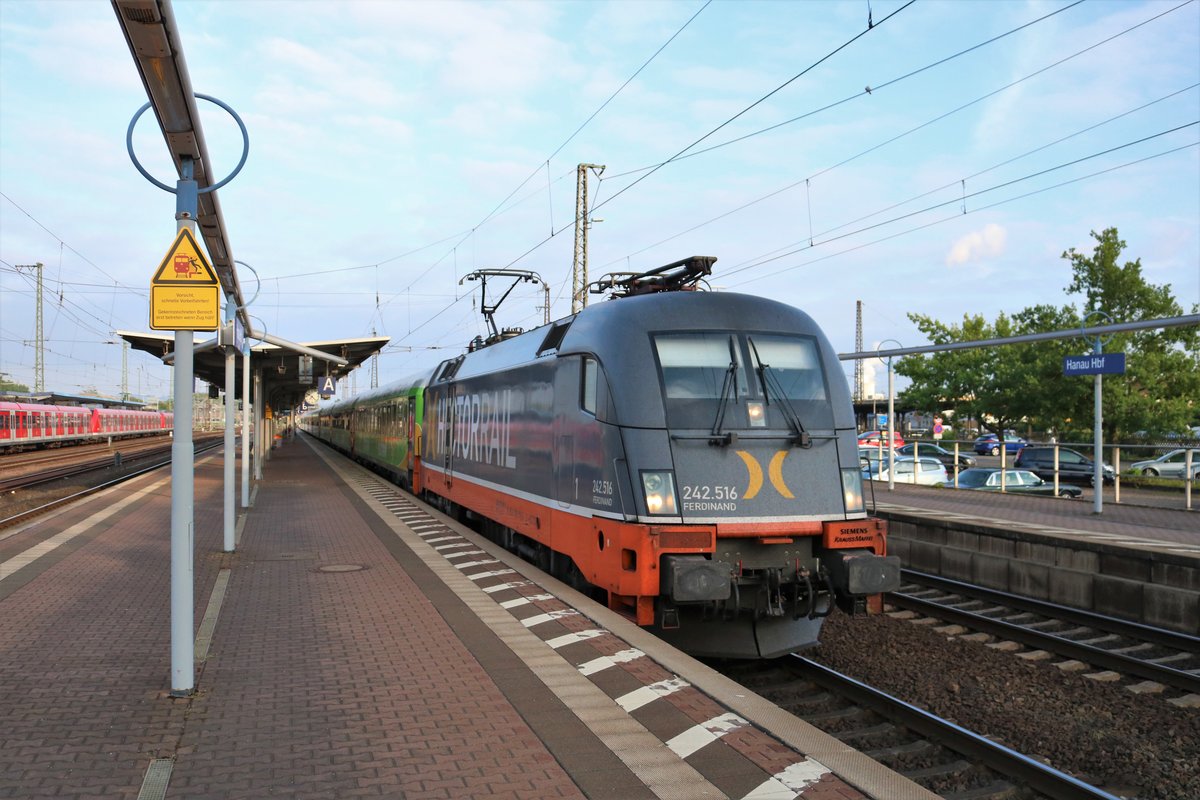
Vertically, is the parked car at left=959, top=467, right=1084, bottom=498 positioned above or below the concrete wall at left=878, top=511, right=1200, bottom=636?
above

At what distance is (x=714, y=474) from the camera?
805cm

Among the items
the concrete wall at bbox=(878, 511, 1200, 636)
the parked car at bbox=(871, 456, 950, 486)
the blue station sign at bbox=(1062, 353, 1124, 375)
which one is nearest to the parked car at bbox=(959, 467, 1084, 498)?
the parked car at bbox=(871, 456, 950, 486)

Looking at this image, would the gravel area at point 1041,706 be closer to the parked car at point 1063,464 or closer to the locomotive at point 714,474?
the locomotive at point 714,474

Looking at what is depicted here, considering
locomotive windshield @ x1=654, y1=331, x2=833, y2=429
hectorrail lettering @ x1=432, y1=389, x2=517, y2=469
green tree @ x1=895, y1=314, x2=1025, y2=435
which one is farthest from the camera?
green tree @ x1=895, y1=314, x2=1025, y2=435

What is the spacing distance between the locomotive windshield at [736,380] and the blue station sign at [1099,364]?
33.3 feet

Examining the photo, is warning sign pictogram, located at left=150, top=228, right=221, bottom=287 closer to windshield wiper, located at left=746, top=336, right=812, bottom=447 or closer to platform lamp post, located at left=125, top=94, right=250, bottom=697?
platform lamp post, located at left=125, top=94, right=250, bottom=697

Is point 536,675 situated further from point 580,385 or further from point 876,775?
point 580,385

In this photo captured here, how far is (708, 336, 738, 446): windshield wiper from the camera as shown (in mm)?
8109

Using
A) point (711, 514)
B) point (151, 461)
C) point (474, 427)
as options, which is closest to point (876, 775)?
point (711, 514)

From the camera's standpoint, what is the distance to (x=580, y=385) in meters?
9.09

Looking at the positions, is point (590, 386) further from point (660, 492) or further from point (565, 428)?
point (660, 492)

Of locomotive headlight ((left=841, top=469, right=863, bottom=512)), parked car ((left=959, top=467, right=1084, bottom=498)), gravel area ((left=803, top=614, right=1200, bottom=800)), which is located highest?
locomotive headlight ((left=841, top=469, right=863, bottom=512))

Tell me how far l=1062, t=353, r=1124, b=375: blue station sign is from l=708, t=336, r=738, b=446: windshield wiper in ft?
35.3

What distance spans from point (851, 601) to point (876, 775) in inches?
141
